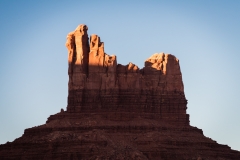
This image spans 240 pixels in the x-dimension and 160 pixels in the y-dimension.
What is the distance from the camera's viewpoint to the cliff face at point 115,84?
168325 mm

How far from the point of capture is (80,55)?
169m

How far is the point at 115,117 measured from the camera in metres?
166

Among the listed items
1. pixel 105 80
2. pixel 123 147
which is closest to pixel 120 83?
pixel 105 80

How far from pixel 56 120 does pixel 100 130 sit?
7.59m

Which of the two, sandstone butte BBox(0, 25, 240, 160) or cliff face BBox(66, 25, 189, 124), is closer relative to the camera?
sandstone butte BBox(0, 25, 240, 160)

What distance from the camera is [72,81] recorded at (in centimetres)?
16900

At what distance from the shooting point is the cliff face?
168m

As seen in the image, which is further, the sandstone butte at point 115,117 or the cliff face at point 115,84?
the cliff face at point 115,84

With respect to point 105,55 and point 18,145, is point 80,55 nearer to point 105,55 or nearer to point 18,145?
point 105,55

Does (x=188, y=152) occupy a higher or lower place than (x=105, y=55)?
lower

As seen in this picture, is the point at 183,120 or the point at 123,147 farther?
the point at 183,120

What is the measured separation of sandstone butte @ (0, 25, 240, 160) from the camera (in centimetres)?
15562

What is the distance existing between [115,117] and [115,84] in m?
4.86

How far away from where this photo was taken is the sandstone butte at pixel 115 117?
511 feet
